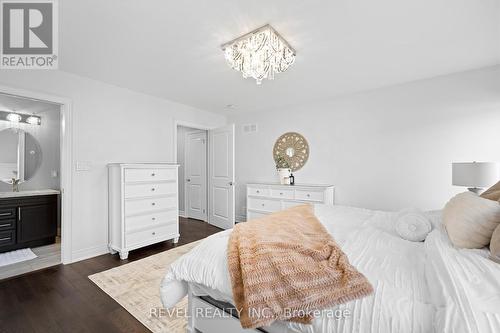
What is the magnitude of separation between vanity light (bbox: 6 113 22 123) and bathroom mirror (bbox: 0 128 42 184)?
152 mm

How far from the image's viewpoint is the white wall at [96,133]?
262 centimetres

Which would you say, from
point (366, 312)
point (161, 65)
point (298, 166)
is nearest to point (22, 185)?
point (161, 65)

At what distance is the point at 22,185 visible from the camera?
3.60 metres

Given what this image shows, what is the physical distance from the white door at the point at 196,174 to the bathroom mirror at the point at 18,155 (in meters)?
2.67

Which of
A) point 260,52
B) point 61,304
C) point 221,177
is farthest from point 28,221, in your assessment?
point 260,52

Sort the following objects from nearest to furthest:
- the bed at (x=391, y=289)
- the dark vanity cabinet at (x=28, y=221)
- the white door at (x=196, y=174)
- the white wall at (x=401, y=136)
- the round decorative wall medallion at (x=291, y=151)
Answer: the bed at (x=391, y=289) < the white wall at (x=401, y=136) < the dark vanity cabinet at (x=28, y=221) < the round decorative wall medallion at (x=291, y=151) < the white door at (x=196, y=174)

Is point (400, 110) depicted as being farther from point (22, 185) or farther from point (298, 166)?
point (22, 185)

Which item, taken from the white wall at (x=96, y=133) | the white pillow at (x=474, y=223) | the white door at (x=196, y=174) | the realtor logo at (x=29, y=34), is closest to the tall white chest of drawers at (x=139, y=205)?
the white wall at (x=96, y=133)

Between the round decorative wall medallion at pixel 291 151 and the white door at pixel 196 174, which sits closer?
the round decorative wall medallion at pixel 291 151

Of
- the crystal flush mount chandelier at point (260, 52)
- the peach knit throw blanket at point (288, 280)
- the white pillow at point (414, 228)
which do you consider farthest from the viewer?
the crystal flush mount chandelier at point (260, 52)

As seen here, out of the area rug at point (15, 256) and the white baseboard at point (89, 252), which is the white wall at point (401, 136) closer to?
the white baseboard at point (89, 252)

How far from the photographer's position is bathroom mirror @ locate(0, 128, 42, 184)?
346 centimetres

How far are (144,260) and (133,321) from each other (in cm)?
115

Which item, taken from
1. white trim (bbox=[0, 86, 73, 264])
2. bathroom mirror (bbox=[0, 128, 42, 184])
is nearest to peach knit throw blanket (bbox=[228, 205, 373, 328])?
white trim (bbox=[0, 86, 73, 264])
